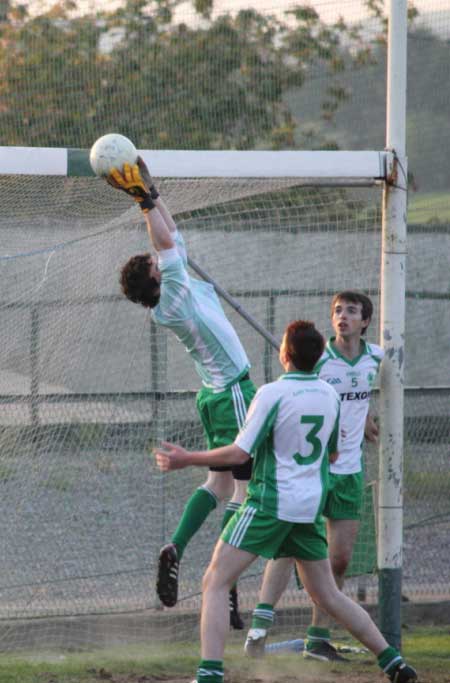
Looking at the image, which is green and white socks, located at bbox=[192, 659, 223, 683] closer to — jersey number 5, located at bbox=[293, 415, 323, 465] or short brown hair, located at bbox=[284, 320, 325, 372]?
jersey number 5, located at bbox=[293, 415, 323, 465]

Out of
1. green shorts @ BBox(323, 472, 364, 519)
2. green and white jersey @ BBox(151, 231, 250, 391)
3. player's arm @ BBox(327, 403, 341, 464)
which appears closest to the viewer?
player's arm @ BBox(327, 403, 341, 464)

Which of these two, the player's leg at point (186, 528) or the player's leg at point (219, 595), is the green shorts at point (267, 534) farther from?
the player's leg at point (186, 528)

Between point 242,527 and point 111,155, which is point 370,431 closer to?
point 242,527

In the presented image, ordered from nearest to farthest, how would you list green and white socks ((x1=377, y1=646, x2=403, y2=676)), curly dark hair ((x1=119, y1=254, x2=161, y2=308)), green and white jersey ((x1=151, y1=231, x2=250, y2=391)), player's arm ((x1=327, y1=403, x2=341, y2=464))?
1. player's arm ((x1=327, y1=403, x2=341, y2=464))
2. green and white socks ((x1=377, y1=646, x2=403, y2=676))
3. curly dark hair ((x1=119, y1=254, x2=161, y2=308))
4. green and white jersey ((x1=151, y1=231, x2=250, y2=391))

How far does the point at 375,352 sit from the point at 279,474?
1.35 metres

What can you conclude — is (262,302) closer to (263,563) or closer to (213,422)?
(263,563)

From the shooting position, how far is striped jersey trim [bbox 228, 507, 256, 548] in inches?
215

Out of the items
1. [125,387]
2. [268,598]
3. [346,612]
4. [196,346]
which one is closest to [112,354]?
[125,387]

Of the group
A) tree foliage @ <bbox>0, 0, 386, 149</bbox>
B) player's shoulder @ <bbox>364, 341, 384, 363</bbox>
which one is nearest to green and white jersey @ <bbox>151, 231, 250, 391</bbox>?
player's shoulder @ <bbox>364, 341, 384, 363</bbox>

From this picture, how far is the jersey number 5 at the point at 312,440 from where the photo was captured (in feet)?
17.7

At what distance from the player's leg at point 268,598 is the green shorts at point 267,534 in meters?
0.90

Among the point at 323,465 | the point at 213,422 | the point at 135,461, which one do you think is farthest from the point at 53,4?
the point at 323,465

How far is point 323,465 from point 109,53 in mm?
7507

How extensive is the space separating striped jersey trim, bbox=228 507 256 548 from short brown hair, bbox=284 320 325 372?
67 centimetres
